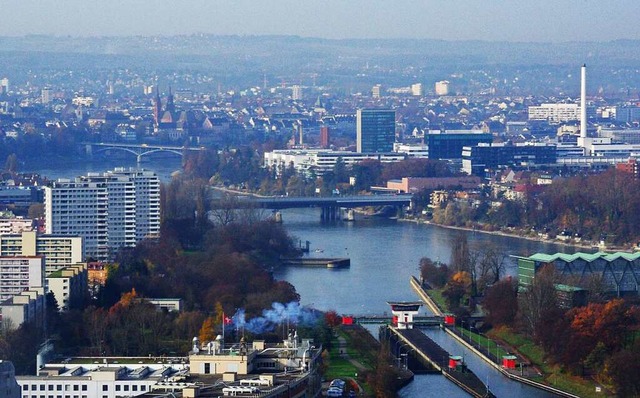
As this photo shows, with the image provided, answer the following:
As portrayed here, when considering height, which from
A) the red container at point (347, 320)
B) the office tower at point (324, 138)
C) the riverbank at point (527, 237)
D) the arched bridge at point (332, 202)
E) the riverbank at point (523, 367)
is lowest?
the riverbank at point (523, 367)

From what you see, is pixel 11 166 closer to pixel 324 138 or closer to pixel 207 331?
pixel 324 138

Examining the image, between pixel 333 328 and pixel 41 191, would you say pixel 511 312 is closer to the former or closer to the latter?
pixel 333 328

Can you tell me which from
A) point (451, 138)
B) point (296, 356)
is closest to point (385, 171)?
point (451, 138)

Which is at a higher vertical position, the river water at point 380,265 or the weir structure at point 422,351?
the river water at point 380,265

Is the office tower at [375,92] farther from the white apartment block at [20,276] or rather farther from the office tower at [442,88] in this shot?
the white apartment block at [20,276]

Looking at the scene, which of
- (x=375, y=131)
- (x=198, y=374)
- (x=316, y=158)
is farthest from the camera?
(x=375, y=131)

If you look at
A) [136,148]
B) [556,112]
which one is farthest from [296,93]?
[136,148]

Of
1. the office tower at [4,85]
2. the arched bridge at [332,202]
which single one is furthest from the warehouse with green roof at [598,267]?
the office tower at [4,85]
